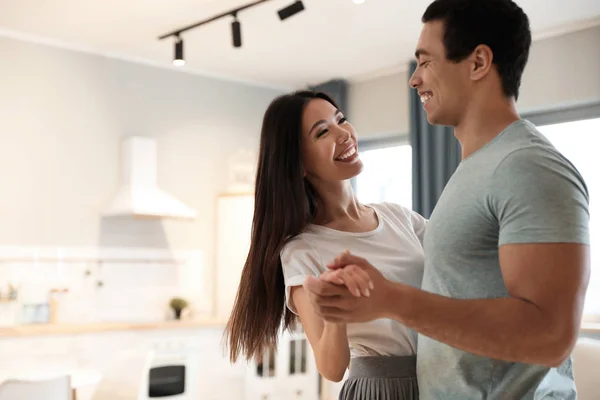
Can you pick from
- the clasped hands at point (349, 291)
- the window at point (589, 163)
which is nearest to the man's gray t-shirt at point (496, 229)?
the clasped hands at point (349, 291)

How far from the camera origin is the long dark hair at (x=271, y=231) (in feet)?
5.48

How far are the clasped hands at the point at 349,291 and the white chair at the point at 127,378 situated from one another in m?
3.51

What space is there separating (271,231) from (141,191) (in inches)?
137

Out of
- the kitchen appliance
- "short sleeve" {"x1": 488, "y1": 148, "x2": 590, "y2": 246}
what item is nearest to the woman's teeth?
"short sleeve" {"x1": 488, "y1": 148, "x2": 590, "y2": 246}

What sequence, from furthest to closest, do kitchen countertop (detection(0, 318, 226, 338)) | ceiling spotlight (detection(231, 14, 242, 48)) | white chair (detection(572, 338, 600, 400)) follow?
1. kitchen countertop (detection(0, 318, 226, 338))
2. ceiling spotlight (detection(231, 14, 242, 48))
3. white chair (detection(572, 338, 600, 400))

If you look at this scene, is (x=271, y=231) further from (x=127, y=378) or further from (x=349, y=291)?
(x=127, y=378)

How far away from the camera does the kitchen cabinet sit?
5461mm

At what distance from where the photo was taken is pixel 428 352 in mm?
1308

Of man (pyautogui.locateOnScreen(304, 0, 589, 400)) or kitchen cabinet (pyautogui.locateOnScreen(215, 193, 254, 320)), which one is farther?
kitchen cabinet (pyautogui.locateOnScreen(215, 193, 254, 320))

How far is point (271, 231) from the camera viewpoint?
1685 millimetres

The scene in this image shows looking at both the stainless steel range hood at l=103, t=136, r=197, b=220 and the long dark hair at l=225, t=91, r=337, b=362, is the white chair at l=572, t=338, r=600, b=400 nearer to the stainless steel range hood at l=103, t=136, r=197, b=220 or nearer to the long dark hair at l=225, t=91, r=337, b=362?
the long dark hair at l=225, t=91, r=337, b=362

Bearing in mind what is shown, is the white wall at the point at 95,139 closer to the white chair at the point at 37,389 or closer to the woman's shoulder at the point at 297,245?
the white chair at the point at 37,389

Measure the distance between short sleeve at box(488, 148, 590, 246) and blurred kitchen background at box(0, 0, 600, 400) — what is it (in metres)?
2.83

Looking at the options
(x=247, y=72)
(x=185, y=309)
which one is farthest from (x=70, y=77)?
(x=185, y=309)
